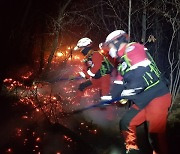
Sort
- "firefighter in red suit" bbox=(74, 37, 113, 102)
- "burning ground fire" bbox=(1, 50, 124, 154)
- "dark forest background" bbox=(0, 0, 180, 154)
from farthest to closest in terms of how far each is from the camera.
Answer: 1. "dark forest background" bbox=(0, 0, 180, 154)
2. "firefighter in red suit" bbox=(74, 37, 113, 102)
3. "burning ground fire" bbox=(1, 50, 124, 154)

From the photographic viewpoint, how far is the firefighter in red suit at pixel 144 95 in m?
4.94

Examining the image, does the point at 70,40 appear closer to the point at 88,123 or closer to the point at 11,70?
the point at 11,70

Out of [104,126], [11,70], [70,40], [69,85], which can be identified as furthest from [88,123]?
[70,40]

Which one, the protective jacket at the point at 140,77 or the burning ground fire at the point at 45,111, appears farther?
the burning ground fire at the point at 45,111

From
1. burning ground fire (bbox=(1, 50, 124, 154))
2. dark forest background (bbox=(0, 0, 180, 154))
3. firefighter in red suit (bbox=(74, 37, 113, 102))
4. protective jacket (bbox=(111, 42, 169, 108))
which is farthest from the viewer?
dark forest background (bbox=(0, 0, 180, 154))

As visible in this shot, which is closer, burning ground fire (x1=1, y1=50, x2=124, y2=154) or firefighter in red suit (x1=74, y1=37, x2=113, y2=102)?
burning ground fire (x1=1, y1=50, x2=124, y2=154)

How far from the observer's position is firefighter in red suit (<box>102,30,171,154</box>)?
4.94 metres

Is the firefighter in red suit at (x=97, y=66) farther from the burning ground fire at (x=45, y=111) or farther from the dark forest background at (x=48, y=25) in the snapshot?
the dark forest background at (x=48, y=25)

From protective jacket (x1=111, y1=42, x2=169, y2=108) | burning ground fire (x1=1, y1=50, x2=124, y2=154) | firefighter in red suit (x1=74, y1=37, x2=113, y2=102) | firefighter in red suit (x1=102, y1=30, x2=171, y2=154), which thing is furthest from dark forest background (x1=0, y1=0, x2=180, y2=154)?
protective jacket (x1=111, y1=42, x2=169, y2=108)

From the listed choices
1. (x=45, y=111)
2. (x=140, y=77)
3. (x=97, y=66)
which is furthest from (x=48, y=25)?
(x=140, y=77)

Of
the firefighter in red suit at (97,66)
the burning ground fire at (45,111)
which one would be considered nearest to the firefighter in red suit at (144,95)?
the burning ground fire at (45,111)

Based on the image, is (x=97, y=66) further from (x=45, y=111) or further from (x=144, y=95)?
(x=144, y=95)

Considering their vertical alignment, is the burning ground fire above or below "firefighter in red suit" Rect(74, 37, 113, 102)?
below

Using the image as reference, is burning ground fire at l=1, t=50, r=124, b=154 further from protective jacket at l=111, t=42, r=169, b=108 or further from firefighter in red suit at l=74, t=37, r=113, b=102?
protective jacket at l=111, t=42, r=169, b=108
